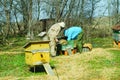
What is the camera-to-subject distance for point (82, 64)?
12086 mm

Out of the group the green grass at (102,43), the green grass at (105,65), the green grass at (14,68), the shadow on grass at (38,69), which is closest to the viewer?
the green grass at (105,65)

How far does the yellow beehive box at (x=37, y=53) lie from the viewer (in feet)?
35.1

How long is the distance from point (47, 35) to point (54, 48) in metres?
0.70

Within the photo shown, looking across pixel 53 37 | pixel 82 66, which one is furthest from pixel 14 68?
pixel 53 37

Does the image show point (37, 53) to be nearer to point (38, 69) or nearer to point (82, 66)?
point (38, 69)

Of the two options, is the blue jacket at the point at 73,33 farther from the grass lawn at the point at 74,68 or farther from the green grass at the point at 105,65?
the green grass at the point at 105,65

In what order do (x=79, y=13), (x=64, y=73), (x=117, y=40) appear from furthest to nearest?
1. (x=79, y=13)
2. (x=117, y=40)
3. (x=64, y=73)

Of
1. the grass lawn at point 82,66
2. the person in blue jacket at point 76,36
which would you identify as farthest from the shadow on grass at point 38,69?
the person in blue jacket at point 76,36

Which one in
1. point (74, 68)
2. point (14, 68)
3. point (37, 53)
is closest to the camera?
point (37, 53)

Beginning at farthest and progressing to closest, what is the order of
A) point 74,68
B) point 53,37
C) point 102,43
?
point 102,43 → point 53,37 → point 74,68

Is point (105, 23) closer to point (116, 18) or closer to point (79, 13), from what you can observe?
point (116, 18)

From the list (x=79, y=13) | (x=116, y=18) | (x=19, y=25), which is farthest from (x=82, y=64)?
(x=19, y=25)

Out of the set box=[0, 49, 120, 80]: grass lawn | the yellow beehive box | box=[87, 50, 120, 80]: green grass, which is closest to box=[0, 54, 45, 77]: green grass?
box=[0, 49, 120, 80]: grass lawn

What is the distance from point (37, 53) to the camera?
10789 millimetres
